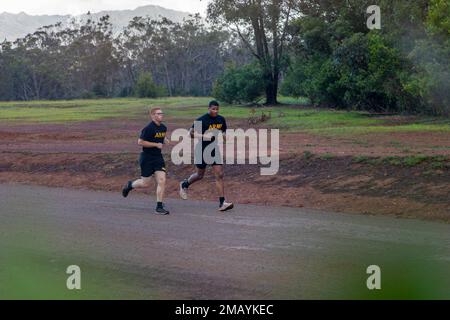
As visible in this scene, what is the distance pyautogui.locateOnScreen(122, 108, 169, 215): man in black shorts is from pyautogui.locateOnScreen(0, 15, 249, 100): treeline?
9391 cm

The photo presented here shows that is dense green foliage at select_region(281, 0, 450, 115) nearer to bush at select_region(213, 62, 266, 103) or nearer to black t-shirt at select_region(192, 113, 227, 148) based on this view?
bush at select_region(213, 62, 266, 103)

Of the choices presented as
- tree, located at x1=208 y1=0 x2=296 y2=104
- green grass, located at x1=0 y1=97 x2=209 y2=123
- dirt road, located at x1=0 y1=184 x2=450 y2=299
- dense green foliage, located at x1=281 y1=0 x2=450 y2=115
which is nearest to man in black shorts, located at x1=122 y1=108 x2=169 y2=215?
dirt road, located at x1=0 y1=184 x2=450 y2=299

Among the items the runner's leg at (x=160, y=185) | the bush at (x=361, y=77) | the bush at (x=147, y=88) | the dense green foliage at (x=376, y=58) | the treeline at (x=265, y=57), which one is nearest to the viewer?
the runner's leg at (x=160, y=185)

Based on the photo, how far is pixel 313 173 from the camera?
16.5m

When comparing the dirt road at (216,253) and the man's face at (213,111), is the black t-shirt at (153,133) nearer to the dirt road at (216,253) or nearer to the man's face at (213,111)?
the man's face at (213,111)

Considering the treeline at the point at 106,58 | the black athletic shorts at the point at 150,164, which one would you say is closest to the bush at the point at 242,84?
the black athletic shorts at the point at 150,164

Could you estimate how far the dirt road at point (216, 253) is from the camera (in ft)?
25.3

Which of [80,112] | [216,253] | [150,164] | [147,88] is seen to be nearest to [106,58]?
[147,88]

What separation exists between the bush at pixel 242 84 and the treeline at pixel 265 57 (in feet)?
0.28

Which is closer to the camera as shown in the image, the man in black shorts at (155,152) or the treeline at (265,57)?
the man in black shorts at (155,152)

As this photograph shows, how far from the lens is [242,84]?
194ft

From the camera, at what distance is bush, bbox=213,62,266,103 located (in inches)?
2291

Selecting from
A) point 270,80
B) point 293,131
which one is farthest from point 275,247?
point 270,80

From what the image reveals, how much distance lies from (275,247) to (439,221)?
3.66 meters
